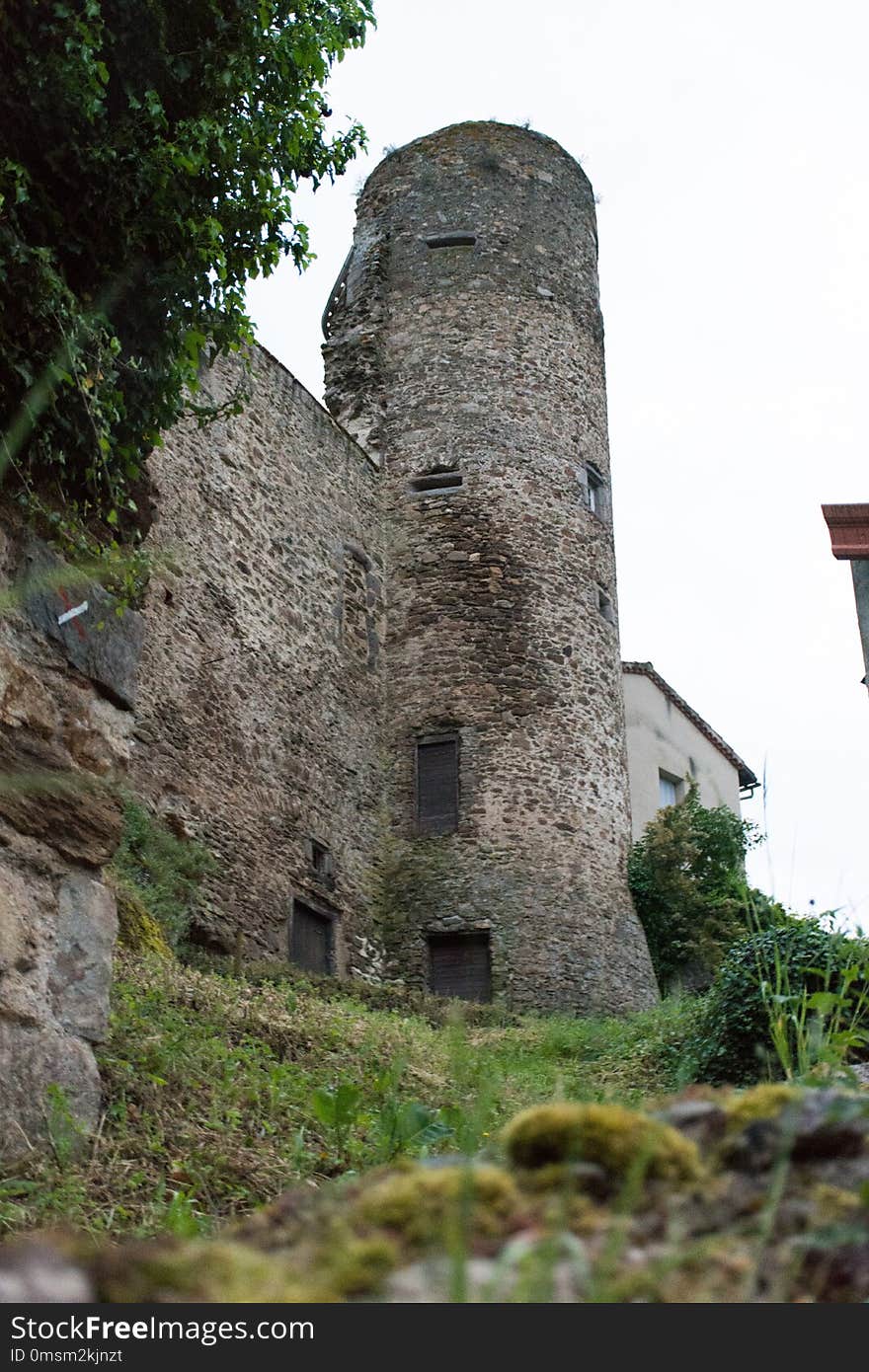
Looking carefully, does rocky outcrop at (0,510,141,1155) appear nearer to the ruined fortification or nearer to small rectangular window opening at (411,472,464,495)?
the ruined fortification

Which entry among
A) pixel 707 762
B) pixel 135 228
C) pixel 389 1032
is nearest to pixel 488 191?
pixel 707 762

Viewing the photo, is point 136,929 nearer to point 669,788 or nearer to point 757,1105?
point 757,1105

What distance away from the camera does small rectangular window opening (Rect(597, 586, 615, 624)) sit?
17.1 meters

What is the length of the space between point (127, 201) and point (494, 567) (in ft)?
39.9

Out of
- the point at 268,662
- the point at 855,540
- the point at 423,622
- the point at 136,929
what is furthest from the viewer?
the point at 423,622

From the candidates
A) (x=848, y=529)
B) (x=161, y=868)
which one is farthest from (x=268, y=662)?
(x=848, y=529)

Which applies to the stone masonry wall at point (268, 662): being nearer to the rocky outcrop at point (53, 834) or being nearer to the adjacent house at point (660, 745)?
the adjacent house at point (660, 745)

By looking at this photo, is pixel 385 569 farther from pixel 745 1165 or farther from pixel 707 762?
pixel 745 1165

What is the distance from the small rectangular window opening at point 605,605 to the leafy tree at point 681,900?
2448 mm

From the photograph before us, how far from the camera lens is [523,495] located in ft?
55.1

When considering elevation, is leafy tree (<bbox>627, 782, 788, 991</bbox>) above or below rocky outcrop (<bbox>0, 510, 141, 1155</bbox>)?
above

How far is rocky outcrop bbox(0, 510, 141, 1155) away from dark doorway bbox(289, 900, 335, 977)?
30.4ft

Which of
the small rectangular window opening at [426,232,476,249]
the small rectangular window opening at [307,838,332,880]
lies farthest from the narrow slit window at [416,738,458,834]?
the small rectangular window opening at [426,232,476,249]

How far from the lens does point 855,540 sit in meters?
9.95
